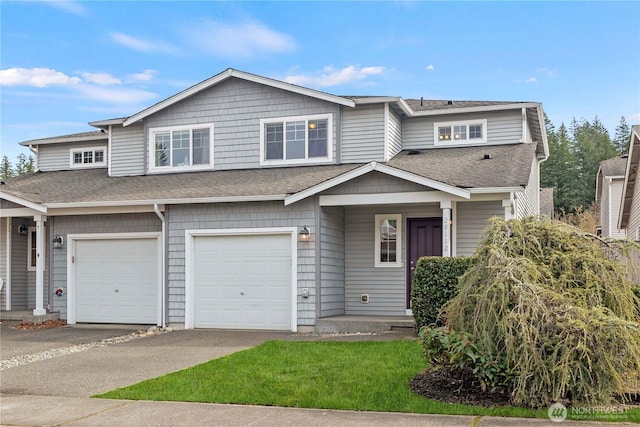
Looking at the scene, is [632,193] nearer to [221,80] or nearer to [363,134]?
[363,134]

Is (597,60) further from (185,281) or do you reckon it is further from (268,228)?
(185,281)

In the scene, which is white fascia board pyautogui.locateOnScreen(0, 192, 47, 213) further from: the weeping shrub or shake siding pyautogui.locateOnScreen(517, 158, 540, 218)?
the weeping shrub

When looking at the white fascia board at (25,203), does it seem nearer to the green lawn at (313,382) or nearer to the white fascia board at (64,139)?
the white fascia board at (64,139)

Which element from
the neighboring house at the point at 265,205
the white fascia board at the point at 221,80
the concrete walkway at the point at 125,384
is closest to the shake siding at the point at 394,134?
the neighboring house at the point at 265,205

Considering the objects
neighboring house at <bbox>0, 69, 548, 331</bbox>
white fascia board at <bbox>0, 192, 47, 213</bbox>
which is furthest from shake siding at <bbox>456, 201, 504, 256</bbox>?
white fascia board at <bbox>0, 192, 47, 213</bbox>

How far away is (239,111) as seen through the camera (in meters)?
15.9

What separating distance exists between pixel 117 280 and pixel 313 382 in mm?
8709

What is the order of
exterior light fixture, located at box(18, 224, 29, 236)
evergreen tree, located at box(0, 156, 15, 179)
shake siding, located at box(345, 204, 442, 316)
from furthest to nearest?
evergreen tree, located at box(0, 156, 15, 179), exterior light fixture, located at box(18, 224, 29, 236), shake siding, located at box(345, 204, 442, 316)

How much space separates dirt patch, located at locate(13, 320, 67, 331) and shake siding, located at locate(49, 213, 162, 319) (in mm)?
350

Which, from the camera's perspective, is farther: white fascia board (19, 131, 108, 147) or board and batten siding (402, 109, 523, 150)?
white fascia board (19, 131, 108, 147)

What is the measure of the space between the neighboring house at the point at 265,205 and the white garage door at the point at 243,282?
0.10 ft

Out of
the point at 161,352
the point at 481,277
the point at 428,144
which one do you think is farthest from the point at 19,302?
the point at 481,277

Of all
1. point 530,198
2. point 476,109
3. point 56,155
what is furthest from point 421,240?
point 56,155

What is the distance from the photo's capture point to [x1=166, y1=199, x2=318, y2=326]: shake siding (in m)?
13.4
